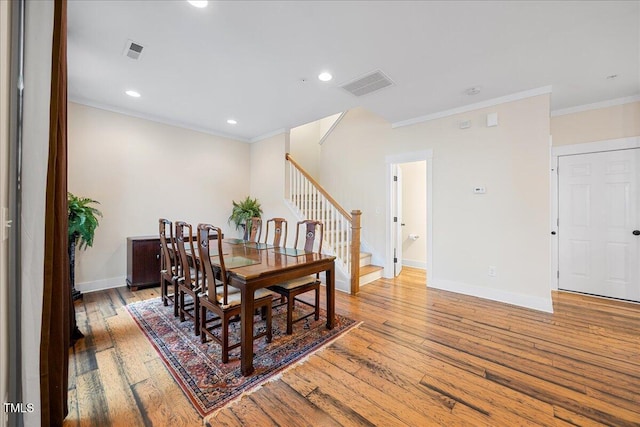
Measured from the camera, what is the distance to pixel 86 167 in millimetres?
3783

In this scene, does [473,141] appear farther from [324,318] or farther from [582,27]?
[324,318]

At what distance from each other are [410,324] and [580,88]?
11.6 feet

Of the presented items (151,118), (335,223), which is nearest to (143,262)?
(151,118)

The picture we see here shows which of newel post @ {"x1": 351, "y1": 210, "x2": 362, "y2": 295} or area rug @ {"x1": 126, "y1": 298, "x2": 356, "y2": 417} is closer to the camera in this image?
area rug @ {"x1": 126, "y1": 298, "x2": 356, "y2": 417}

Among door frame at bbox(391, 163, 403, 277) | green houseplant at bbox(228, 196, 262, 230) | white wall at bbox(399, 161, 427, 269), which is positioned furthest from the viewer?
white wall at bbox(399, 161, 427, 269)

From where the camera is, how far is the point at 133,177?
4.22 metres

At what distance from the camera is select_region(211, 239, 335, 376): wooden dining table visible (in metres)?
1.96

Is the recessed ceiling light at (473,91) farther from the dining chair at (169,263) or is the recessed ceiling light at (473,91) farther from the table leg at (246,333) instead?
the dining chair at (169,263)

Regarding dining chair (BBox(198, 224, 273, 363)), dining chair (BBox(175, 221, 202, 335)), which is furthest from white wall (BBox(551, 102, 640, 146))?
dining chair (BBox(175, 221, 202, 335))

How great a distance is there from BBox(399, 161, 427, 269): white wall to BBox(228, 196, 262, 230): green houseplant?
3163mm

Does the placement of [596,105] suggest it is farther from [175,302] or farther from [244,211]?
[175,302]

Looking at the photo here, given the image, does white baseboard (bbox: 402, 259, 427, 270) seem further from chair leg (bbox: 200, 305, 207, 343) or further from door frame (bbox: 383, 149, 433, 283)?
chair leg (bbox: 200, 305, 207, 343)

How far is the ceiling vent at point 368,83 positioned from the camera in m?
2.94

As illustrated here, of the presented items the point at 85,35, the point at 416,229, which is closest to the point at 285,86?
the point at 85,35
